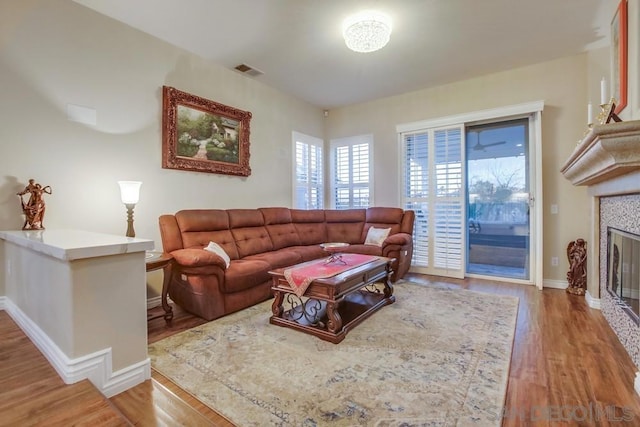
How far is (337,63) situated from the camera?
3889 mm

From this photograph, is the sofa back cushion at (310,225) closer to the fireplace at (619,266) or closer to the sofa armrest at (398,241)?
Result: the sofa armrest at (398,241)

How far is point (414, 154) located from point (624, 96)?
105 inches

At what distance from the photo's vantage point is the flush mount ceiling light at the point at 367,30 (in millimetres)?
2754

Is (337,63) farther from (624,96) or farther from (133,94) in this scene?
(624,96)

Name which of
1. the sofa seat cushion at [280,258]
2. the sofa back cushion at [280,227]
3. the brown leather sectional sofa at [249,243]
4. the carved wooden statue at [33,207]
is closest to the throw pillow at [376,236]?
the brown leather sectional sofa at [249,243]

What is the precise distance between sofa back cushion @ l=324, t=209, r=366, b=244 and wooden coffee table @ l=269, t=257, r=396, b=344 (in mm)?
1626

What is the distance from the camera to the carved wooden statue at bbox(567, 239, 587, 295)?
3586 mm

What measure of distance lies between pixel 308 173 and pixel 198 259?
10.4 ft

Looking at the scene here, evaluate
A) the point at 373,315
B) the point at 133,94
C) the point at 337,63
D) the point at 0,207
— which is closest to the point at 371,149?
the point at 337,63

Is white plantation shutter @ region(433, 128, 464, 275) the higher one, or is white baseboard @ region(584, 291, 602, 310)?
white plantation shutter @ region(433, 128, 464, 275)

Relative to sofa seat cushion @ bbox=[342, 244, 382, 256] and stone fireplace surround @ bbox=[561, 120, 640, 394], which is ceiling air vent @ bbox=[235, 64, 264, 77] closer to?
sofa seat cushion @ bbox=[342, 244, 382, 256]

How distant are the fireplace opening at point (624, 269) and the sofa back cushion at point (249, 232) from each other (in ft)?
11.6

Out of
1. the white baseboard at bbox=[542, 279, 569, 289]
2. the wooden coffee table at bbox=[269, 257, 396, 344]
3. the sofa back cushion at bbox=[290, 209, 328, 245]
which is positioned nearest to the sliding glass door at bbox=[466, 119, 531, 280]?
the white baseboard at bbox=[542, 279, 569, 289]

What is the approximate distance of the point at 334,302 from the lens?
7.68ft
